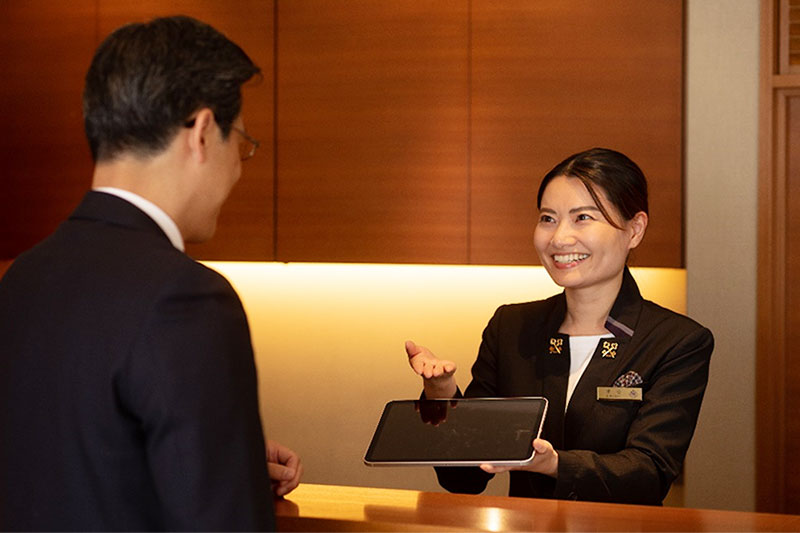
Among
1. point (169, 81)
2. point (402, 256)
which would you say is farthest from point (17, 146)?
point (169, 81)

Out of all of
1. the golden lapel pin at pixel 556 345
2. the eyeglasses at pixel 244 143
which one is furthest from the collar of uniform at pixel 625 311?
the eyeglasses at pixel 244 143

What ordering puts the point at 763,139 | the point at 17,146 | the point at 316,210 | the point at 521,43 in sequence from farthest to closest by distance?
the point at 17,146 < the point at 316,210 < the point at 521,43 < the point at 763,139

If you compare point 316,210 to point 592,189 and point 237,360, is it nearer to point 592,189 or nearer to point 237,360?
point 592,189

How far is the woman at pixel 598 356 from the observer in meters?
2.23

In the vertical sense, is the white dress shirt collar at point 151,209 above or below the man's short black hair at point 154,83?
below

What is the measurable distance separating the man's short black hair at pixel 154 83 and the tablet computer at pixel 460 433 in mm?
770

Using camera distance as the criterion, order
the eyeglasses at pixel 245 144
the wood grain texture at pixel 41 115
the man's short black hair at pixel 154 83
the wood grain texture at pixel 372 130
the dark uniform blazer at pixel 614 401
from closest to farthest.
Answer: the man's short black hair at pixel 154 83
the eyeglasses at pixel 245 144
the dark uniform blazer at pixel 614 401
the wood grain texture at pixel 372 130
the wood grain texture at pixel 41 115

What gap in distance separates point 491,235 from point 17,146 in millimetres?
2158

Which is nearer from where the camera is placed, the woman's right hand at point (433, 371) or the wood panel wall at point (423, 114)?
the woman's right hand at point (433, 371)

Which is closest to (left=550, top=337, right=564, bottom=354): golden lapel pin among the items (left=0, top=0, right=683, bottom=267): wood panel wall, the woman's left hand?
the woman's left hand

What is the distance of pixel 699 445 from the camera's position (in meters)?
3.71

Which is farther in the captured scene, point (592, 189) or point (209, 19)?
point (209, 19)

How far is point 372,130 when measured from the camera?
4.03 meters

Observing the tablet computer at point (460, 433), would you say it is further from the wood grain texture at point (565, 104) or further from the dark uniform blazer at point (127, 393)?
the wood grain texture at point (565, 104)
